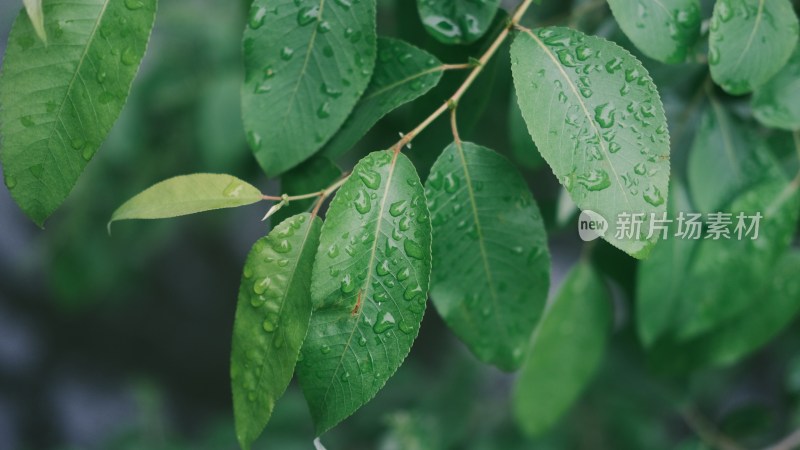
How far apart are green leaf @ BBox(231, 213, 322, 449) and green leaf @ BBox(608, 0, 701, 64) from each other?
0.34 m

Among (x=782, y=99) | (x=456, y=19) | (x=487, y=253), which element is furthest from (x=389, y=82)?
(x=782, y=99)

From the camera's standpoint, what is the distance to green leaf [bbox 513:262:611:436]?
922 mm

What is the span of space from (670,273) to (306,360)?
506 millimetres

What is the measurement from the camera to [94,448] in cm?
220

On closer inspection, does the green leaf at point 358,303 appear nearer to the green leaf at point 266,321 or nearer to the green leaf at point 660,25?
the green leaf at point 266,321

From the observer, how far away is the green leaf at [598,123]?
513mm

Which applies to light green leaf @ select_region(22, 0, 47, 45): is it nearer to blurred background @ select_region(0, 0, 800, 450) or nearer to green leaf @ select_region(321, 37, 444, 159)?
green leaf @ select_region(321, 37, 444, 159)

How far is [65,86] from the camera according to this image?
550mm

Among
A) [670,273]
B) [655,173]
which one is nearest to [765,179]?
[670,273]

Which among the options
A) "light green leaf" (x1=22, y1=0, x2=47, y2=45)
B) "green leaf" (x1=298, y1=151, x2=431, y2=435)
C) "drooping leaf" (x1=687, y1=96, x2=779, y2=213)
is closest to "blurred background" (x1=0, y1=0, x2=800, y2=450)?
"drooping leaf" (x1=687, y1=96, x2=779, y2=213)

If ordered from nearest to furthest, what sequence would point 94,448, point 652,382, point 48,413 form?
point 652,382 < point 94,448 < point 48,413

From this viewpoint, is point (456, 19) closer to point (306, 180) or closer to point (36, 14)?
point (306, 180)

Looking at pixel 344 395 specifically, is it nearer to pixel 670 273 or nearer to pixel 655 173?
pixel 655 173

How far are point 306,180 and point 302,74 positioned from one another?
104 mm
